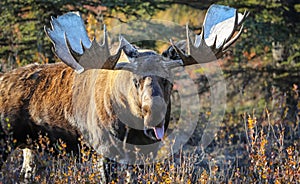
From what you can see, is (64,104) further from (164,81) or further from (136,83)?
(164,81)

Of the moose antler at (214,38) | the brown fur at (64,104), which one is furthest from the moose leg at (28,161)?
the moose antler at (214,38)

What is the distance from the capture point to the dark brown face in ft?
18.1

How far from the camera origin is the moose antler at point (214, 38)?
595 cm

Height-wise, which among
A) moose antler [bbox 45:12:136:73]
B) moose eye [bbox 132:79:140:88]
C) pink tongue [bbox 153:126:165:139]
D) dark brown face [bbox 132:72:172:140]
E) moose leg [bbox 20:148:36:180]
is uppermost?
moose antler [bbox 45:12:136:73]

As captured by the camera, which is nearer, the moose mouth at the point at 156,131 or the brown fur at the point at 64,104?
the moose mouth at the point at 156,131

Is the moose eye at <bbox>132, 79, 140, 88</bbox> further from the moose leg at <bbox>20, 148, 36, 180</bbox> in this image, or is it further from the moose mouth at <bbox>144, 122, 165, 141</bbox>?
the moose leg at <bbox>20, 148, 36, 180</bbox>

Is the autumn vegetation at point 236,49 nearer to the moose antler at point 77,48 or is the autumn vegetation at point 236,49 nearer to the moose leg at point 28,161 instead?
the moose leg at point 28,161

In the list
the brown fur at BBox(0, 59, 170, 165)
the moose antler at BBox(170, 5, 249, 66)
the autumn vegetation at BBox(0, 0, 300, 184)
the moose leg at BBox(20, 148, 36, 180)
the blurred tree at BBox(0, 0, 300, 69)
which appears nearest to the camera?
the moose antler at BBox(170, 5, 249, 66)

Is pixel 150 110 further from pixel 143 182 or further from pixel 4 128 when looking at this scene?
pixel 4 128

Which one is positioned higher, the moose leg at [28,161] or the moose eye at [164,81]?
the moose eye at [164,81]

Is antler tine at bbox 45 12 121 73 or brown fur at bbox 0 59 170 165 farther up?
antler tine at bbox 45 12 121 73

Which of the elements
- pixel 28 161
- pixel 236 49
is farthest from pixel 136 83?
pixel 236 49

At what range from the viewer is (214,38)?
21.1ft

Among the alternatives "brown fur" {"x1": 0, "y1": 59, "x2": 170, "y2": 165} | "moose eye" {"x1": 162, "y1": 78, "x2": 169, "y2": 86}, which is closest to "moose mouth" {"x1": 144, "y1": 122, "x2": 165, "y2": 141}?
"brown fur" {"x1": 0, "y1": 59, "x2": 170, "y2": 165}
